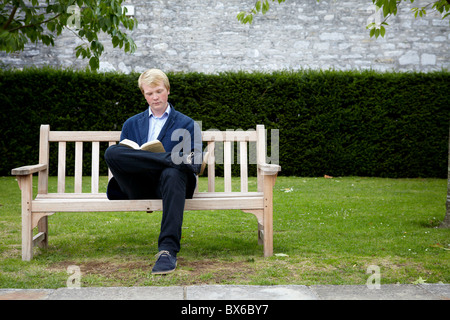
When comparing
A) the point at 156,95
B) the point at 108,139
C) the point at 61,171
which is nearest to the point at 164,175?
the point at 156,95

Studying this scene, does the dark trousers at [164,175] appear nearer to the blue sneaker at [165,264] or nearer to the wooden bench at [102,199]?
the blue sneaker at [165,264]

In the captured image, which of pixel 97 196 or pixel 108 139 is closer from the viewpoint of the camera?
pixel 97 196

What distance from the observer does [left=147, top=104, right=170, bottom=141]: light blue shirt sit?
3797mm

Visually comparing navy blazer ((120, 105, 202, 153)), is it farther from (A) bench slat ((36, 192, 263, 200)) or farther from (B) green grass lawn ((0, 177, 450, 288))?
(B) green grass lawn ((0, 177, 450, 288))

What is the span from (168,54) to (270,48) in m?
2.60

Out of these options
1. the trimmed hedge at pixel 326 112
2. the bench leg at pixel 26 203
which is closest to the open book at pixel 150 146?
the bench leg at pixel 26 203

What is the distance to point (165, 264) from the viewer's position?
320cm

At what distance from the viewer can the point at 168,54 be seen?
11.7 m

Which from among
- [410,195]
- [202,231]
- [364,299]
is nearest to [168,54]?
[410,195]

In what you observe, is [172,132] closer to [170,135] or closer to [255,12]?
[170,135]

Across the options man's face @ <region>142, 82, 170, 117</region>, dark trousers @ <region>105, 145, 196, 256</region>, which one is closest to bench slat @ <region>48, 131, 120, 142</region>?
man's face @ <region>142, 82, 170, 117</region>

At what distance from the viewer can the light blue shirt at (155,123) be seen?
149 inches

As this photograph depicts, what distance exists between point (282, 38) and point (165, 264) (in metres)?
9.61

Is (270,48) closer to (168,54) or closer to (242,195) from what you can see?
(168,54)
